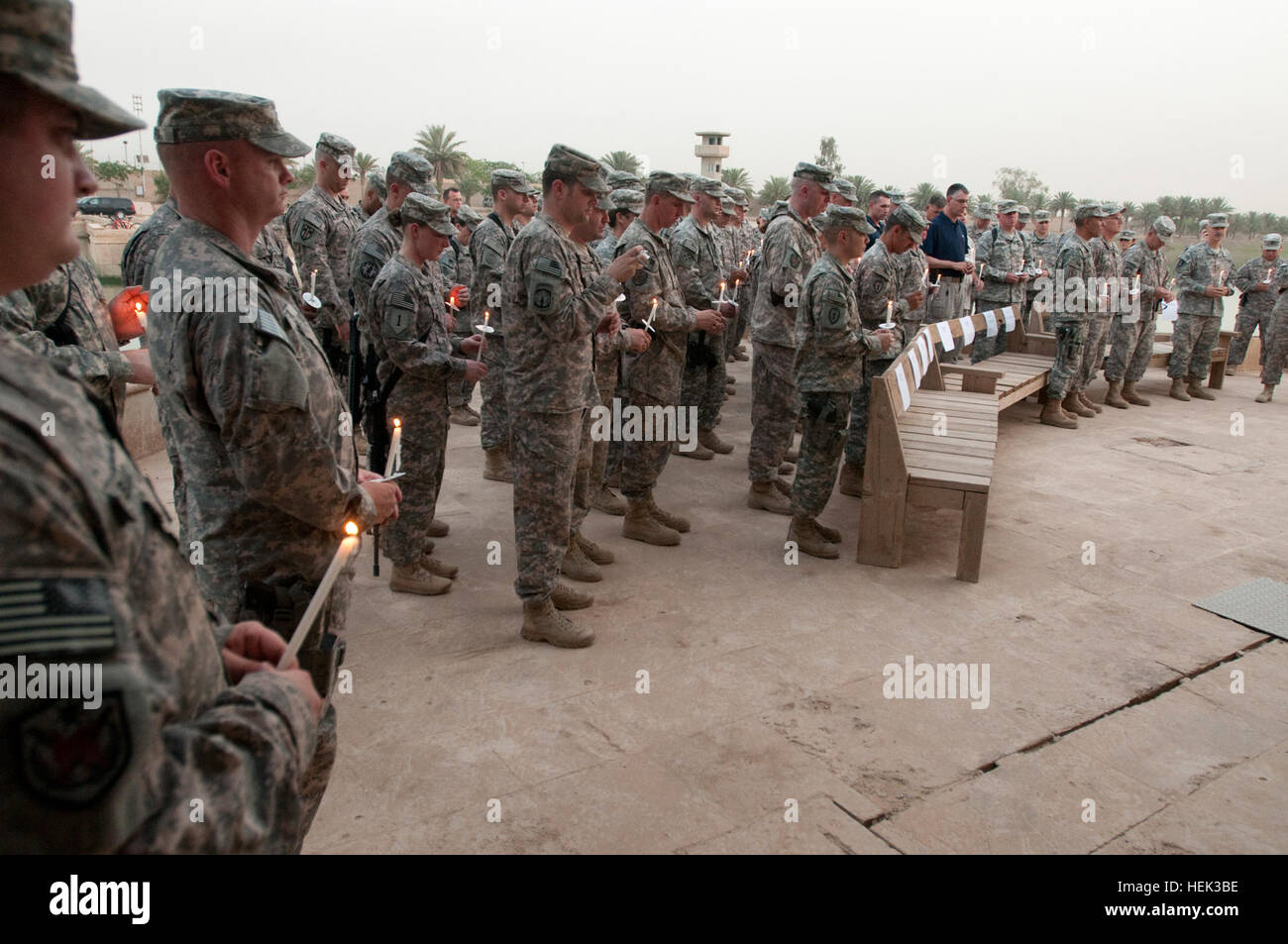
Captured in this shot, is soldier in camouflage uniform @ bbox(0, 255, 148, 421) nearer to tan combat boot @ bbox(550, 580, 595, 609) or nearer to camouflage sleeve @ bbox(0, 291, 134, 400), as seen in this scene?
camouflage sleeve @ bbox(0, 291, 134, 400)

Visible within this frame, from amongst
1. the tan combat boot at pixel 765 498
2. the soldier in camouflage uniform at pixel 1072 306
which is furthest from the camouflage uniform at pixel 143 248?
the soldier in camouflage uniform at pixel 1072 306

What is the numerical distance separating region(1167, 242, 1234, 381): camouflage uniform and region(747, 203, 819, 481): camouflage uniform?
688 centimetres

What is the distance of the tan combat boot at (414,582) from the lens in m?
4.62

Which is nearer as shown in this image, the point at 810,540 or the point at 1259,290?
the point at 810,540

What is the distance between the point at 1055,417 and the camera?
355 inches

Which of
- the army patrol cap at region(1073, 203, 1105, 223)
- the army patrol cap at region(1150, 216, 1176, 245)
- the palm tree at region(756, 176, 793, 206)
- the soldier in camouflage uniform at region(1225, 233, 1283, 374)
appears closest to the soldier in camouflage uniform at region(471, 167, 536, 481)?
the army patrol cap at region(1073, 203, 1105, 223)

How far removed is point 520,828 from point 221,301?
1.87 meters

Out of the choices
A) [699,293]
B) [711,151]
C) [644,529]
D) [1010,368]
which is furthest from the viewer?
[711,151]

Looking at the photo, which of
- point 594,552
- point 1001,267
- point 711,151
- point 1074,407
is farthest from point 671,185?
point 711,151

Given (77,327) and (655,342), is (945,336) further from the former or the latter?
(77,327)

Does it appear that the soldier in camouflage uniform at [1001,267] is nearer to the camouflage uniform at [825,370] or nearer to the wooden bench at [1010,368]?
the wooden bench at [1010,368]

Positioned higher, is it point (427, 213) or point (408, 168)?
point (408, 168)

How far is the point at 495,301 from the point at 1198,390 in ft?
30.2

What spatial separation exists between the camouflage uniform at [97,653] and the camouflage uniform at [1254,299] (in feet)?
43.1
